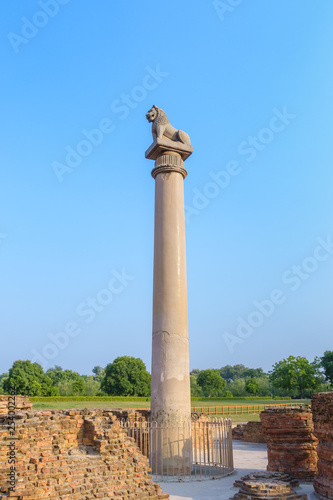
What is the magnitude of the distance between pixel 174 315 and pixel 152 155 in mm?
5525

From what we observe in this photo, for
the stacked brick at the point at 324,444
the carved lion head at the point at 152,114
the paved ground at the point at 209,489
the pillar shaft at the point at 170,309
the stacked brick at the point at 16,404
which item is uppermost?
the carved lion head at the point at 152,114

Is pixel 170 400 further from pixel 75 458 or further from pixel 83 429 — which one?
pixel 75 458

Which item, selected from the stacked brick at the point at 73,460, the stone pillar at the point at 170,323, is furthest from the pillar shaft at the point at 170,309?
the stacked brick at the point at 73,460

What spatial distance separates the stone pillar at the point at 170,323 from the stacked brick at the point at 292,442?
88.4 inches

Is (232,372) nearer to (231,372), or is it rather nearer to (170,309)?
(231,372)

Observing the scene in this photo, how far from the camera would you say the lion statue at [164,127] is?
14.1 meters

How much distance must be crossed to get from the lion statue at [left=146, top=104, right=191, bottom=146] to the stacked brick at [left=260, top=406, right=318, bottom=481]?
29.4 feet

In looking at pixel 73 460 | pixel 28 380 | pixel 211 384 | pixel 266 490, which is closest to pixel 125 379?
pixel 28 380

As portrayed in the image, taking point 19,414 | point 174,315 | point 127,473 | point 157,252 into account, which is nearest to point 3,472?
point 19,414

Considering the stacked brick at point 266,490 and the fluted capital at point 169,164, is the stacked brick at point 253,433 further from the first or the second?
the fluted capital at point 169,164

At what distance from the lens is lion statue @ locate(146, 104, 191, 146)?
14.1 meters

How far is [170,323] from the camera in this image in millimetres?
12281

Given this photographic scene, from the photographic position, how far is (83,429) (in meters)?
8.76

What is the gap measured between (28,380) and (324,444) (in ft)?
158
